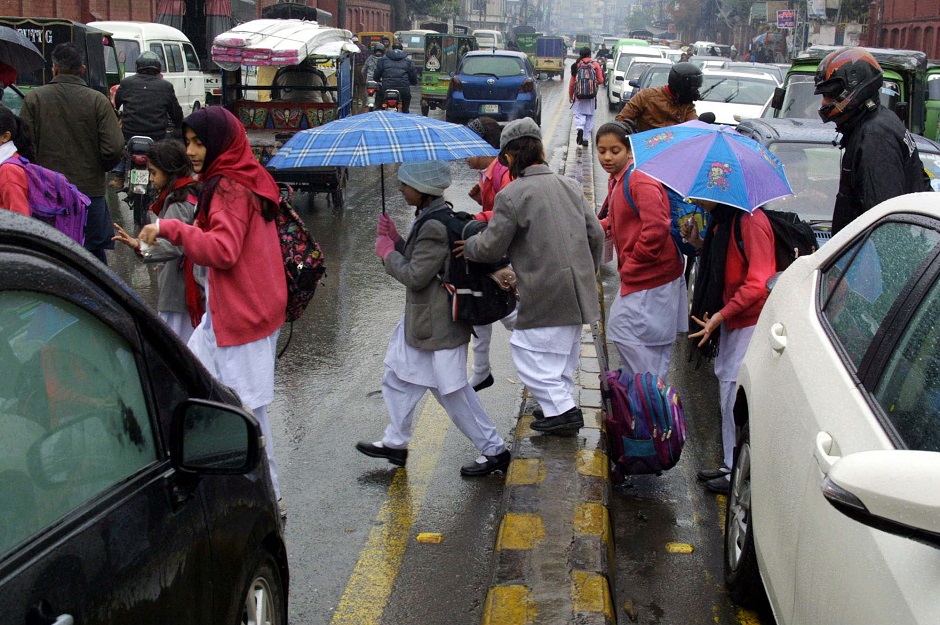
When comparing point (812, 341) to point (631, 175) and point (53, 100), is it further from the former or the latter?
point (53, 100)

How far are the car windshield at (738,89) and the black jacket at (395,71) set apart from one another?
216 inches

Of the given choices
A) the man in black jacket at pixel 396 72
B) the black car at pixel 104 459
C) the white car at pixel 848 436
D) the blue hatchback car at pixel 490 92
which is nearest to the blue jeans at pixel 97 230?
the white car at pixel 848 436

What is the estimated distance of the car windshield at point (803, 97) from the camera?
13195 millimetres

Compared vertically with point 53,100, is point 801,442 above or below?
below

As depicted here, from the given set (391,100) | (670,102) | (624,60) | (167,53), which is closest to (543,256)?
(670,102)

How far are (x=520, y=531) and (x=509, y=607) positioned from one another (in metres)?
0.60

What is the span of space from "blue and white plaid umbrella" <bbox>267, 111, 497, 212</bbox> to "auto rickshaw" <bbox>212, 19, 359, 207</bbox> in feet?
22.9

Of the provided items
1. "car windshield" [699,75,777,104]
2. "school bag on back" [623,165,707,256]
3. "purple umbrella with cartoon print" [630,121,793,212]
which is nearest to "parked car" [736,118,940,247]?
"school bag on back" [623,165,707,256]

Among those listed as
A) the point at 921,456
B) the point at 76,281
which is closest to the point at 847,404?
the point at 921,456

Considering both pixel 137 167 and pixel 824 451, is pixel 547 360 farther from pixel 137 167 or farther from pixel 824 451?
pixel 137 167

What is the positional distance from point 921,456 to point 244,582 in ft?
5.38

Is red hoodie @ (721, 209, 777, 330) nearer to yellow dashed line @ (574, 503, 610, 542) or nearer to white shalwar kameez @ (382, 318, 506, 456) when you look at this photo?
yellow dashed line @ (574, 503, 610, 542)

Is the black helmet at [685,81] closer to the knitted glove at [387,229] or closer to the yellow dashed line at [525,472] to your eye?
the knitted glove at [387,229]

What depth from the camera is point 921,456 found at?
1.97 meters
